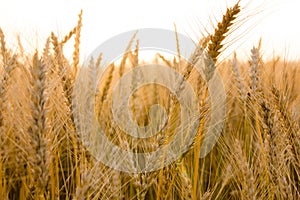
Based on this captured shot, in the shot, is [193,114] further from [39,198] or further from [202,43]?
[39,198]

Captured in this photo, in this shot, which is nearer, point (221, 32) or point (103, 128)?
point (221, 32)

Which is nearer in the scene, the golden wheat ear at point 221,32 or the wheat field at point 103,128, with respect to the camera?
the wheat field at point 103,128

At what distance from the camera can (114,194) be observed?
3.90ft

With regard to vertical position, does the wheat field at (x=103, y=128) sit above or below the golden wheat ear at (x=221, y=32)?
below

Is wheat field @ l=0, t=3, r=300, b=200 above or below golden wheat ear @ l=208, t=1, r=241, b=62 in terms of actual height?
below

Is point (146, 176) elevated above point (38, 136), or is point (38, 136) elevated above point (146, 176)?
point (38, 136)

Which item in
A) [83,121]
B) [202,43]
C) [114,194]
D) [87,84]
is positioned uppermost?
[202,43]

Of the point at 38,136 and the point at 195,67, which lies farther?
the point at 195,67

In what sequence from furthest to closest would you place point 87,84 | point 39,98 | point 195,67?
point 87,84, point 195,67, point 39,98

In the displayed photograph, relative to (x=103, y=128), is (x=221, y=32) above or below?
above

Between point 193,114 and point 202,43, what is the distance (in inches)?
9.6

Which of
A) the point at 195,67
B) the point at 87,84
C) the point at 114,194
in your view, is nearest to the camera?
the point at 114,194

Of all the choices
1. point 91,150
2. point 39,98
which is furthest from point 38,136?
point 91,150

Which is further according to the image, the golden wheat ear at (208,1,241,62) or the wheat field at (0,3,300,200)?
the golden wheat ear at (208,1,241,62)
